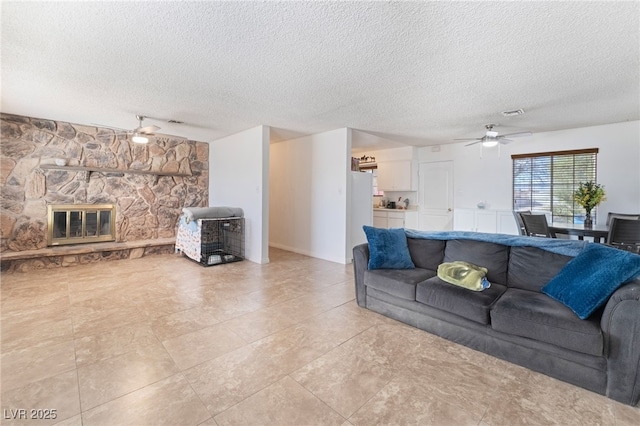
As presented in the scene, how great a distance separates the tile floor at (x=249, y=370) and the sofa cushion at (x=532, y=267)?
79 centimetres

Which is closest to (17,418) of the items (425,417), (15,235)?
(425,417)

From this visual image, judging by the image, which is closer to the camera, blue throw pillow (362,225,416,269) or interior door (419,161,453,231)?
blue throw pillow (362,225,416,269)

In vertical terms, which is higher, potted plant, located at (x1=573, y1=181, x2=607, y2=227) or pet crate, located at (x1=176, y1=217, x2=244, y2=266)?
potted plant, located at (x1=573, y1=181, x2=607, y2=227)

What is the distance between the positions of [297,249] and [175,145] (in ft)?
11.3

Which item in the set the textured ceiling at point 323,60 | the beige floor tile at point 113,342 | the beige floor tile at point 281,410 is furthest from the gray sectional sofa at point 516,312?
the beige floor tile at point 113,342

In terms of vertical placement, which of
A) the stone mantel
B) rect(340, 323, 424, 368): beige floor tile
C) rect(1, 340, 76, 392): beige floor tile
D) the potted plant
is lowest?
rect(1, 340, 76, 392): beige floor tile

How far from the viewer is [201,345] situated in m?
2.36

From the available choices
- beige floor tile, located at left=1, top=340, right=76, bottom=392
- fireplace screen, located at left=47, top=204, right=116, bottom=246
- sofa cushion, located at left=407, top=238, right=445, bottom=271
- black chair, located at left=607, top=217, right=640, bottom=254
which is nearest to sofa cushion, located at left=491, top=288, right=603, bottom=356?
sofa cushion, located at left=407, top=238, right=445, bottom=271

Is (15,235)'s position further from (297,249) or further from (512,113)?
(512,113)

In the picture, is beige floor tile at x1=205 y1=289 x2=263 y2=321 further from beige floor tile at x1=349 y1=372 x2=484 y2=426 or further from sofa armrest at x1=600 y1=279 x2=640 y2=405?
sofa armrest at x1=600 y1=279 x2=640 y2=405

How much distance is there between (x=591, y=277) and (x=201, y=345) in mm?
2931

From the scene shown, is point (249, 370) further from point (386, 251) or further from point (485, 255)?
point (485, 255)

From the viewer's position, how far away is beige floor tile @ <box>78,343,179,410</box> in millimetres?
1775

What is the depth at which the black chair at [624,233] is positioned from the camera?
3.43m
